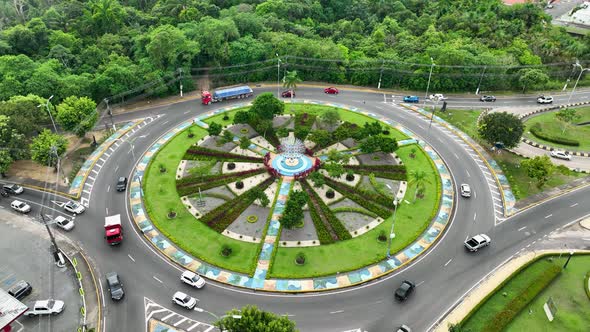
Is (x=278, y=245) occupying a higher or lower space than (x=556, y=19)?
lower

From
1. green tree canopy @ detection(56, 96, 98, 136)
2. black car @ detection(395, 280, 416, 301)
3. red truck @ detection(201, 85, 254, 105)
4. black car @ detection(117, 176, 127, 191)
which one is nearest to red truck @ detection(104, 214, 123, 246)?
black car @ detection(117, 176, 127, 191)

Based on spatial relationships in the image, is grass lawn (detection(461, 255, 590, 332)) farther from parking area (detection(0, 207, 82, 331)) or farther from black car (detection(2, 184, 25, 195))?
black car (detection(2, 184, 25, 195))

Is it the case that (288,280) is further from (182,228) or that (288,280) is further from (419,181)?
(419,181)

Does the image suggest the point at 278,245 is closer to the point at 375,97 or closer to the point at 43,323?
the point at 43,323

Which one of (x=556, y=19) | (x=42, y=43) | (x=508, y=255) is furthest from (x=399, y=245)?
(x=556, y=19)

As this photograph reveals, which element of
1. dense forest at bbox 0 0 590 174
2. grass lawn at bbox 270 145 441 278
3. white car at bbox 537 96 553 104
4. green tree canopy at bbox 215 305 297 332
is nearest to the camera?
green tree canopy at bbox 215 305 297 332

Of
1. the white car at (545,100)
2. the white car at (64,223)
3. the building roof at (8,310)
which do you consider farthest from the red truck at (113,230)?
the white car at (545,100)
